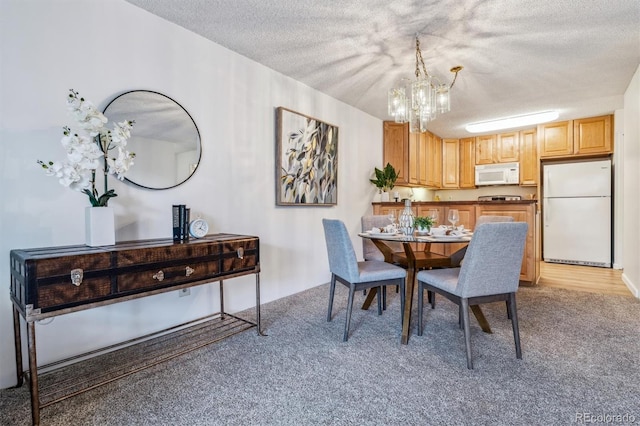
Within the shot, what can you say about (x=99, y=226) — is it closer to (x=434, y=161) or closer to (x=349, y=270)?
(x=349, y=270)

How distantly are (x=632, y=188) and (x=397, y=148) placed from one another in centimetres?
277

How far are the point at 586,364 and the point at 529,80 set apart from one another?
284cm

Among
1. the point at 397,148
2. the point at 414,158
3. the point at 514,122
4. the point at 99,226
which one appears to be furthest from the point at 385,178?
the point at 99,226

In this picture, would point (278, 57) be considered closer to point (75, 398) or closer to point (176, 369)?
point (176, 369)

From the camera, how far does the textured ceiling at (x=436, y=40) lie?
83.7 inches

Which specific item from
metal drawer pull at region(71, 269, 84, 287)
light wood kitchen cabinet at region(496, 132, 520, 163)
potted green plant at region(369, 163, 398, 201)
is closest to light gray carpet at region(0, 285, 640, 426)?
metal drawer pull at region(71, 269, 84, 287)

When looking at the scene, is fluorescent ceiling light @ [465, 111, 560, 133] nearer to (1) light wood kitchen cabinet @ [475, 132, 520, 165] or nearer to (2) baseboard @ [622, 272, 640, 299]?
(1) light wood kitchen cabinet @ [475, 132, 520, 165]

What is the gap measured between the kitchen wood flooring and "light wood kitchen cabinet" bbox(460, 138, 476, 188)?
1.93m

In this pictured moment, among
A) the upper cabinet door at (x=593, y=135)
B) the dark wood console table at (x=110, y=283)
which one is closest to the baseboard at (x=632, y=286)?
the upper cabinet door at (x=593, y=135)

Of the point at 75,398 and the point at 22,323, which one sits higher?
the point at 22,323

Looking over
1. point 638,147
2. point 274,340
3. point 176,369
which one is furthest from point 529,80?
point 176,369

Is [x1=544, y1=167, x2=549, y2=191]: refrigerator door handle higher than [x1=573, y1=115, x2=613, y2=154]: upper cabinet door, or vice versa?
[x1=573, y1=115, x2=613, y2=154]: upper cabinet door

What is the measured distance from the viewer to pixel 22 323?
1710 millimetres

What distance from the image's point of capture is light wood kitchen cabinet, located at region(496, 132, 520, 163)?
17.9ft
